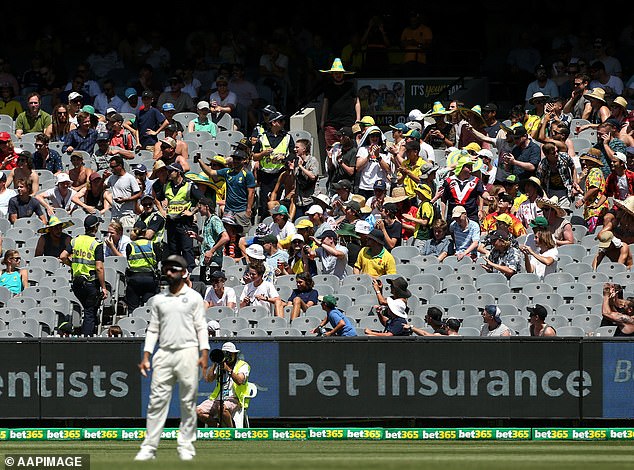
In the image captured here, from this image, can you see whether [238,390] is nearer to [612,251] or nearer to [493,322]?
[493,322]

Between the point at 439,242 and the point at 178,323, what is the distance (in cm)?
794

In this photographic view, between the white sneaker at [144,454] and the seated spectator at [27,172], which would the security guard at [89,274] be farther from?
the white sneaker at [144,454]

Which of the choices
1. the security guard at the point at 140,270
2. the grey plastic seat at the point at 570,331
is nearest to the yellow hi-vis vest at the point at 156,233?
the security guard at the point at 140,270

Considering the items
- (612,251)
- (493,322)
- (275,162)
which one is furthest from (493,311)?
(275,162)

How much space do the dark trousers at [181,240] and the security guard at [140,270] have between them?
0.59 m

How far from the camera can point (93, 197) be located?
853 inches

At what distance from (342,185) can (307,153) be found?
4.42 feet

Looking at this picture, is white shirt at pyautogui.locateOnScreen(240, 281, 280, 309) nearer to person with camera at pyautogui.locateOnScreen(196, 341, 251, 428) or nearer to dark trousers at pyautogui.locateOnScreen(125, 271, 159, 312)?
dark trousers at pyautogui.locateOnScreen(125, 271, 159, 312)

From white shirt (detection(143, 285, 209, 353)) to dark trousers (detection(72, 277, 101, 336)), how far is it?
22.2ft

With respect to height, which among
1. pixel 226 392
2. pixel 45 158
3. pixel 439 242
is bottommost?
pixel 226 392

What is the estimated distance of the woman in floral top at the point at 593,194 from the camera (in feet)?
65.4

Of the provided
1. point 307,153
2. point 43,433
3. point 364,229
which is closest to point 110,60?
point 307,153

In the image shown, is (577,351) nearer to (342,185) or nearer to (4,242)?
(342,185)

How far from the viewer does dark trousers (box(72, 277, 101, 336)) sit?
62.9 feet
